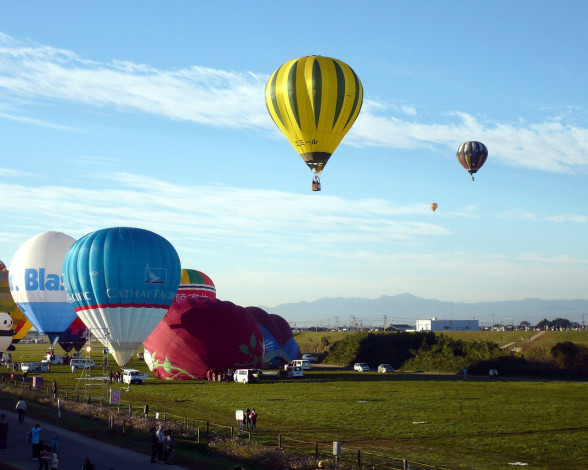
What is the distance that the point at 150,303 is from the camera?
185 ft

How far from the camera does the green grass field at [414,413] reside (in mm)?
31094

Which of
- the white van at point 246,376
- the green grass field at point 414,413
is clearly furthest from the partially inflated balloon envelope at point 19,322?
the white van at point 246,376

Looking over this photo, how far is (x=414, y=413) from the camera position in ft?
140

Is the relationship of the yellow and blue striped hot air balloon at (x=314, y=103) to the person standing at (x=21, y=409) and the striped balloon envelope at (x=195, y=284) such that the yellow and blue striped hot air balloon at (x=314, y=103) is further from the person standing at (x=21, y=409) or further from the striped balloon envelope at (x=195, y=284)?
the striped balloon envelope at (x=195, y=284)

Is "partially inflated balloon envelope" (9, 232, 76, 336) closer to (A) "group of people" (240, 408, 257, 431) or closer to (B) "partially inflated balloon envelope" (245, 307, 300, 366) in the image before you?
(B) "partially inflated balloon envelope" (245, 307, 300, 366)

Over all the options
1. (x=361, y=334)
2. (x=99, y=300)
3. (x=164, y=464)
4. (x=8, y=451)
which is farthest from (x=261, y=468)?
(x=361, y=334)

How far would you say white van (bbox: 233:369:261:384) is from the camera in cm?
6247

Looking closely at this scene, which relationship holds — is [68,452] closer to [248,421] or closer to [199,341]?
[248,421]

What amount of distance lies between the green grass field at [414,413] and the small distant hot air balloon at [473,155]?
3141cm

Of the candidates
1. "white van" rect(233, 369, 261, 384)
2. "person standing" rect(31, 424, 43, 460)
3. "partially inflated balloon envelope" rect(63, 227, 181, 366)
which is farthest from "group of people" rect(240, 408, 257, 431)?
"white van" rect(233, 369, 261, 384)

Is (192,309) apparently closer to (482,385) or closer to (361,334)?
(482,385)

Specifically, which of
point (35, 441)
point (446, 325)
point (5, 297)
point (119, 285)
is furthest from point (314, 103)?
point (446, 325)

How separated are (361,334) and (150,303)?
4906 cm

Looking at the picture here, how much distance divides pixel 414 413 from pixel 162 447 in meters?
18.8
